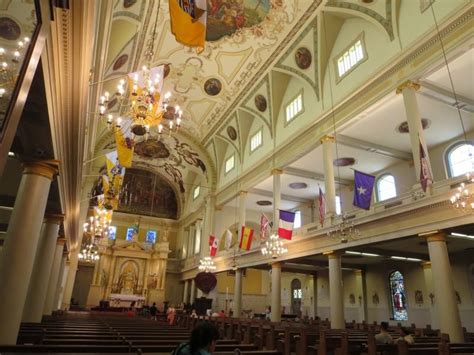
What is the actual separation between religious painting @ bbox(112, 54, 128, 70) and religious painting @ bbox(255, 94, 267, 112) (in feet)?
29.1

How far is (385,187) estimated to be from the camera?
18.8m

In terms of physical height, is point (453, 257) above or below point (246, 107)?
below

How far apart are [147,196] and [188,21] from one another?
2966 centimetres

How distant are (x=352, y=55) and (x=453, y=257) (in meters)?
10.2

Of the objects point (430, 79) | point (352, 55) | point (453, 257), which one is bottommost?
point (453, 257)

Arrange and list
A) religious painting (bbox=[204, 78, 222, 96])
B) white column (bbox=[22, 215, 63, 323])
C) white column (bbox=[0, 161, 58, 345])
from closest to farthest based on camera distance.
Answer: white column (bbox=[0, 161, 58, 345]) → white column (bbox=[22, 215, 63, 323]) → religious painting (bbox=[204, 78, 222, 96])

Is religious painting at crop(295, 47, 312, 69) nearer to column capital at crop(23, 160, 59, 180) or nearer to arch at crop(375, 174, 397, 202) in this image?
arch at crop(375, 174, 397, 202)

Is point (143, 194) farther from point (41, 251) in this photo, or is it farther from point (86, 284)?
point (41, 251)

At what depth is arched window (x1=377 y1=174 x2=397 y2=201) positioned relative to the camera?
60.2 feet

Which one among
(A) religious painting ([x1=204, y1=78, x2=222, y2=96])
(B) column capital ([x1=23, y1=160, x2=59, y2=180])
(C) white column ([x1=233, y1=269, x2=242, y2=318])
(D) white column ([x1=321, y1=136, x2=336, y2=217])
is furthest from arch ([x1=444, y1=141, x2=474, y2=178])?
(B) column capital ([x1=23, y1=160, x2=59, y2=180])

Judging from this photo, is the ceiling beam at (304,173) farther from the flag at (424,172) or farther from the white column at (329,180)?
the flag at (424,172)

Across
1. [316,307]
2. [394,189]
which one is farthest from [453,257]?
[316,307]

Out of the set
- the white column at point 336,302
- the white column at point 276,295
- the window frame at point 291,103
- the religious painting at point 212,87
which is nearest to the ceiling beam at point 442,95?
the window frame at point 291,103

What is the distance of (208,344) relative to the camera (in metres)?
2.48
